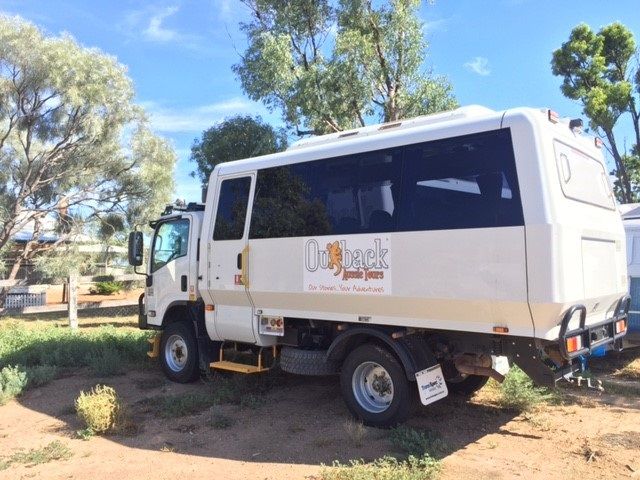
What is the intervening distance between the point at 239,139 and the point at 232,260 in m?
8.19

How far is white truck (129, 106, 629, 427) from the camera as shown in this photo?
16.1ft

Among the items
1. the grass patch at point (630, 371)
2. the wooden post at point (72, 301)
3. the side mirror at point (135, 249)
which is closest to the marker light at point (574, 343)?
the grass patch at point (630, 371)

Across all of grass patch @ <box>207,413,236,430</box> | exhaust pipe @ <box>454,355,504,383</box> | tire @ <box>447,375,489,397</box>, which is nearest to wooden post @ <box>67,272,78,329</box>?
grass patch @ <box>207,413,236,430</box>

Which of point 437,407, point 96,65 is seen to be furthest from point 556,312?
point 96,65

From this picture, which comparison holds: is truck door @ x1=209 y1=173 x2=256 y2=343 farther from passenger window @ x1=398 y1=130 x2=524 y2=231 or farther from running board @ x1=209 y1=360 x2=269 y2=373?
passenger window @ x1=398 y1=130 x2=524 y2=231

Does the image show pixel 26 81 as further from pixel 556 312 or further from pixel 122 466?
pixel 556 312

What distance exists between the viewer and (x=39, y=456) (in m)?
5.57

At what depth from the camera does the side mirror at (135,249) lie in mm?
8789

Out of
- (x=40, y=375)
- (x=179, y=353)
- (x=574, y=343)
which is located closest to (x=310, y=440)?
(x=574, y=343)

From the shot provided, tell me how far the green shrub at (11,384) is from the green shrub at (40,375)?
11cm

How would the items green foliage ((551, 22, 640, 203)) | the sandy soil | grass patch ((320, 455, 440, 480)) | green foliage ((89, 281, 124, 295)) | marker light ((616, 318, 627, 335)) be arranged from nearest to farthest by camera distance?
grass patch ((320, 455, 440, 480))
the sandy soil
marker light ((616, 318, 627, 335))
green foliage ((551, 22, 640, 203))
green foliage ((89, 281, 124, 295))

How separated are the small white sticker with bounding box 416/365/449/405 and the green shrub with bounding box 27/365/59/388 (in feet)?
19.1

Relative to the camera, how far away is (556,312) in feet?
15.5

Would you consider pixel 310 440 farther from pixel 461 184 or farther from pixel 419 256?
pixel 461 184
